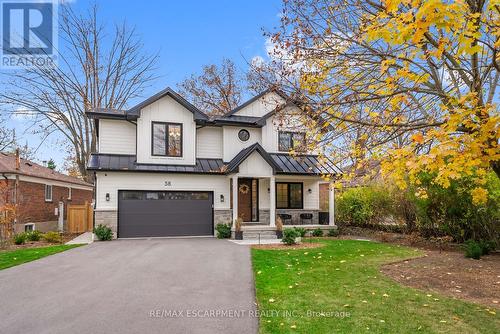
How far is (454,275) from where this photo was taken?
8.13m

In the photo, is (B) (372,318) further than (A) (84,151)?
No

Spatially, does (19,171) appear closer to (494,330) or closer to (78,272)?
(78,272)

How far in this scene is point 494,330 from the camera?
480 centimetres

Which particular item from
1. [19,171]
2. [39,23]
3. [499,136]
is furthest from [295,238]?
[39,23]

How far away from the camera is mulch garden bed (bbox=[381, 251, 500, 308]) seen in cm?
664

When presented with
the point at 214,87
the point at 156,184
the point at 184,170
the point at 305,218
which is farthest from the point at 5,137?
the point at 305,218

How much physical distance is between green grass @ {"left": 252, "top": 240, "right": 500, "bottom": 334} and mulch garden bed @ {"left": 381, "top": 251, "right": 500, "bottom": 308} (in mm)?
427

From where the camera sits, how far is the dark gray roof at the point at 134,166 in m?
16.2

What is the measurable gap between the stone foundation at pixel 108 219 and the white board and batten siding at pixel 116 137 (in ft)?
9.63

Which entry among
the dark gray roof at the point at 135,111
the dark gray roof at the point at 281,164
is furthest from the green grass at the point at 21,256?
the dark gray roof at the point at 281,164

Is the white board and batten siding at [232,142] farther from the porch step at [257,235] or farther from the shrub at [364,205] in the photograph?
the shrub at [364,205]

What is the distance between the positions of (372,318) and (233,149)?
14084mm

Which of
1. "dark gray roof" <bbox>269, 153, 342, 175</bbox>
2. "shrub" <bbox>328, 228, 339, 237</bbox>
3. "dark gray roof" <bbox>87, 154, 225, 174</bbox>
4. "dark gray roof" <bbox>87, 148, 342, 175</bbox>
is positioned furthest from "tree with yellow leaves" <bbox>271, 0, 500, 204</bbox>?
"shrub" <bbox>328, 228, 339, 237</bbox>

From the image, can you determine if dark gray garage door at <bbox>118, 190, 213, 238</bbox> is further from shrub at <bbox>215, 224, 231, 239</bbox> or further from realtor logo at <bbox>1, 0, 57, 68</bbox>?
realtor logo at <bbox>1, 0, 57, 68</bbox>
